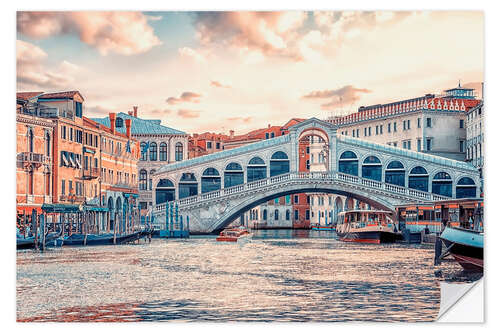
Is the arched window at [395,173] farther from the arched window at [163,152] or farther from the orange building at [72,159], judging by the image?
the orange building at [72,159]

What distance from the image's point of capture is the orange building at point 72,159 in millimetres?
12203

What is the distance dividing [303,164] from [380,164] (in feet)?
6.40

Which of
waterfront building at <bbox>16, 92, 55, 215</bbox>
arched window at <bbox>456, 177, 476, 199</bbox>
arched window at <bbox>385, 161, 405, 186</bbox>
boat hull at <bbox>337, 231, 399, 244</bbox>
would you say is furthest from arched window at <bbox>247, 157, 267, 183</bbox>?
waterfront building at <bbox>16, 92, 55, 215</bbox>

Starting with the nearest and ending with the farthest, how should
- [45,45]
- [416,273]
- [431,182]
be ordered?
[45,45] → [416,273] → [431,182]

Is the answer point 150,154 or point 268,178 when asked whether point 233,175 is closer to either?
point 268,178

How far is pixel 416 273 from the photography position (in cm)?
1172

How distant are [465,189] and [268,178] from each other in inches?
236

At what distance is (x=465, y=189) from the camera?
16156 millimetres

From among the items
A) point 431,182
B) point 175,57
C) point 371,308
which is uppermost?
point 175,57

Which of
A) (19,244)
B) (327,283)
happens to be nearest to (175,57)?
(327,283)

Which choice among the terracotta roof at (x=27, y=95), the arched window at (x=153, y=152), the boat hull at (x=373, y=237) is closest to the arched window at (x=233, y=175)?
the arched window at (x=153, y=152)

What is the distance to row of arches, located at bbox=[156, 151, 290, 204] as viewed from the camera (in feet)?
69.9

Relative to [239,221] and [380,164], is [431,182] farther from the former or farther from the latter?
[239,221]

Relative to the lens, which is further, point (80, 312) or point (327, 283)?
point (327, 283)
